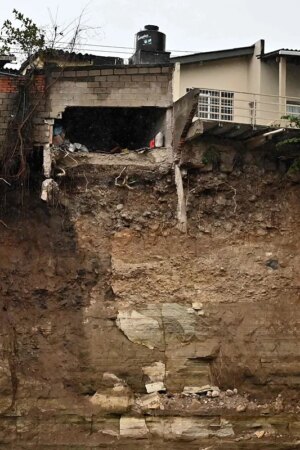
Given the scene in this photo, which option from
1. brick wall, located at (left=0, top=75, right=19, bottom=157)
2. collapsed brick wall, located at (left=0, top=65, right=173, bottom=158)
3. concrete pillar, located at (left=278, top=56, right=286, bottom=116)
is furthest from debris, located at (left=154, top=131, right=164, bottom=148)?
concrete pillar, located at (left=278, top=56, right=286, bottom=116)

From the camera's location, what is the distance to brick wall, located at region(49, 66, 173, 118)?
717 inches

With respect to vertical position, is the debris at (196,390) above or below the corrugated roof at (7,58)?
below

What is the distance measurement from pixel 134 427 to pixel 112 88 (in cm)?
794

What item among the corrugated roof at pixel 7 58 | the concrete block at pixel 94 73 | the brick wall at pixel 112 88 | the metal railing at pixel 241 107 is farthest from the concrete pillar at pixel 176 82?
the corrugated roof at pixel 7 58

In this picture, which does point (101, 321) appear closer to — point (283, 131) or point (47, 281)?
point (47, 281)

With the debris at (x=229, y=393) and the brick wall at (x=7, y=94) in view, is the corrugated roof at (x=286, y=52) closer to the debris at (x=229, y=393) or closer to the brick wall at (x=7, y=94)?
the brick wall at (x=7, y=94)

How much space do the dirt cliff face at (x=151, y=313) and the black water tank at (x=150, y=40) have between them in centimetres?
406

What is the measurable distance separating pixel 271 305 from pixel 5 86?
8.18 meters

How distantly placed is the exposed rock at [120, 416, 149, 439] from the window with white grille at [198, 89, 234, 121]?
7809 millimetres

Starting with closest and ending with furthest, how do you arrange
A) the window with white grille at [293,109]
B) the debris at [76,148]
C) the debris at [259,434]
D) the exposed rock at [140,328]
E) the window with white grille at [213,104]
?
the debris at [259,434], the exposed rock at [140,328], the debris at [76,148], the window with white grille at [213,104], the window with white grille at [293,109]

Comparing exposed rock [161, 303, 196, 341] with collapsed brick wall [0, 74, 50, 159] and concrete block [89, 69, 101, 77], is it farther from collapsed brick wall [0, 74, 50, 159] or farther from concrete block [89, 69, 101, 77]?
concrete block [89, 69, 101, 77]

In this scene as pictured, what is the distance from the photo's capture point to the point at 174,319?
17.3 m

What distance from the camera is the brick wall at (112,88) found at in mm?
18203

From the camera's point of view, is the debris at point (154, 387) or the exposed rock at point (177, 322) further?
the exposed rock at point (177, 322)
